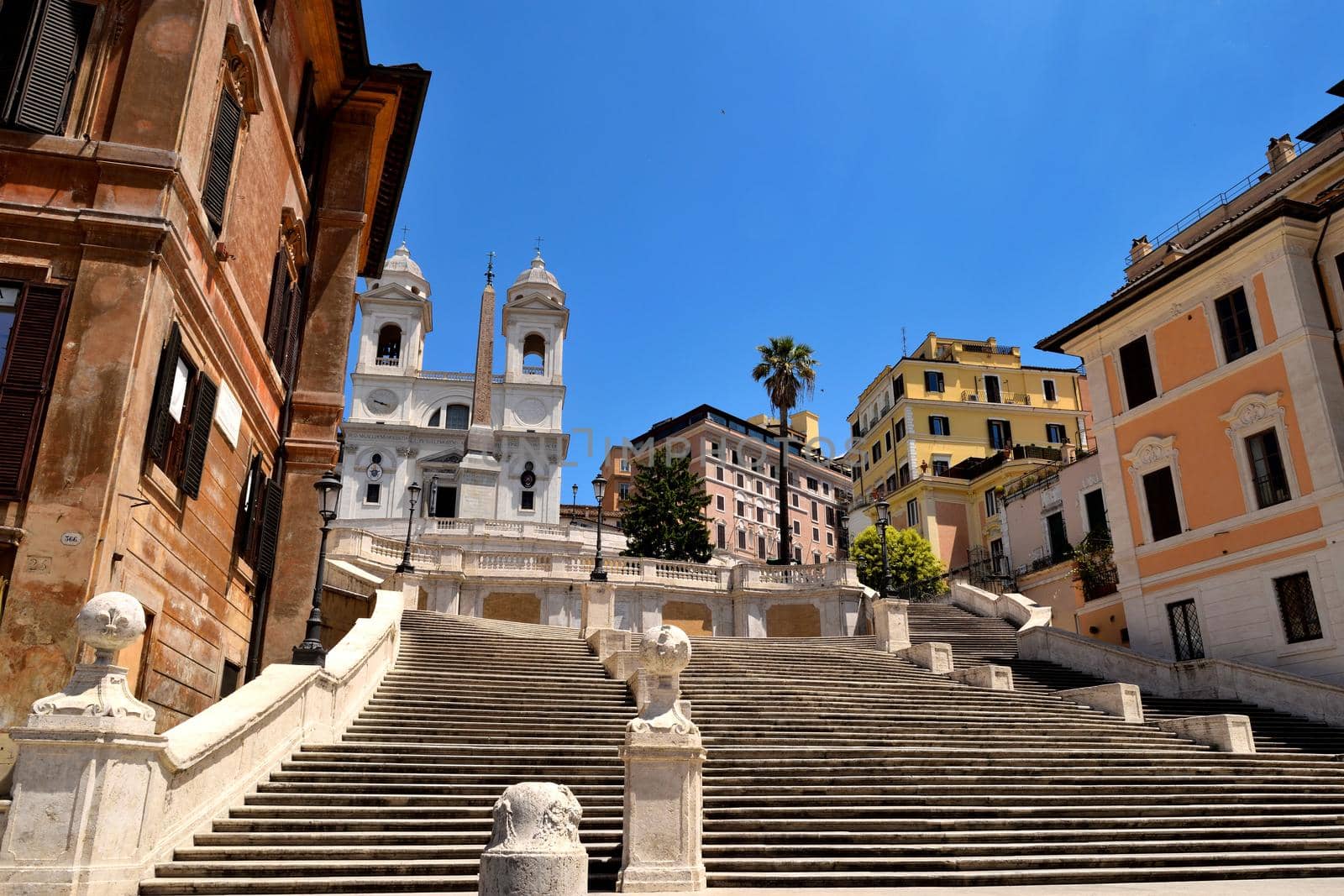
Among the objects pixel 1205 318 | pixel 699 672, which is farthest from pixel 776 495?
pixel 699 672

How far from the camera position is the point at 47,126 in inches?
435

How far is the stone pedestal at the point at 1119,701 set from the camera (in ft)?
59.5

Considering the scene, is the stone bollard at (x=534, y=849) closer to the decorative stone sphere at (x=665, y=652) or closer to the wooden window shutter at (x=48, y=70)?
the decorative stone sphere at (x=665, y=652)

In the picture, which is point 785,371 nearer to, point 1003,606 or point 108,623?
point 1003,606

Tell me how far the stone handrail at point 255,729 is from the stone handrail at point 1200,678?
56.1 ft

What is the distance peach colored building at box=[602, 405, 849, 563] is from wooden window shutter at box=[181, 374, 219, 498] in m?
63.0

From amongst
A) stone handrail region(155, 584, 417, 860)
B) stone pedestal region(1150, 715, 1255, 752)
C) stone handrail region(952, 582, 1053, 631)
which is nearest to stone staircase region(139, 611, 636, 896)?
stone handrail region(155, 584, 417, 860)

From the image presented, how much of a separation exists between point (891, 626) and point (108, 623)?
65.4ft

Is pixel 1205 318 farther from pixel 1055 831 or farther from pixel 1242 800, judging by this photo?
pixel 1055 831

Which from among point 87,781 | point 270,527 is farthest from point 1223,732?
point 270,527

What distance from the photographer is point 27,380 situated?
33.3 feet

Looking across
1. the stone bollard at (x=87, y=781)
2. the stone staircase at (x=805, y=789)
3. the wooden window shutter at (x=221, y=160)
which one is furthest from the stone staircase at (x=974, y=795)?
the wooden window shutter at (x=221, y=160)

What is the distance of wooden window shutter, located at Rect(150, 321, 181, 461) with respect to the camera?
36.0 feet

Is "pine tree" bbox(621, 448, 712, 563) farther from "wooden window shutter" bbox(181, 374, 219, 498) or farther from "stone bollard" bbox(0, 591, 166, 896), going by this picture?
"stone bollard" bbox(0, 591, 166, 896)
